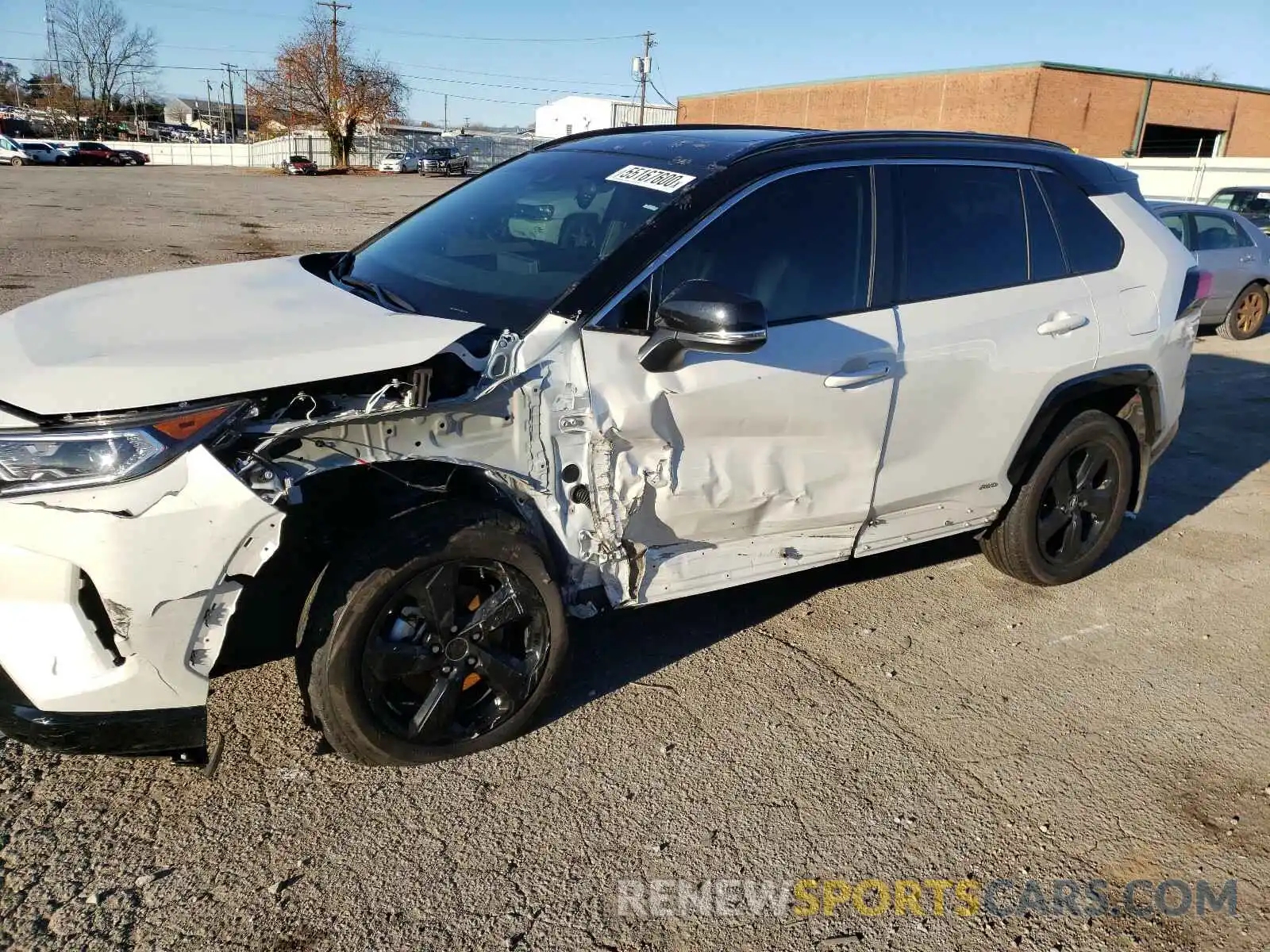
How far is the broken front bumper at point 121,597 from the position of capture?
2.27 meters

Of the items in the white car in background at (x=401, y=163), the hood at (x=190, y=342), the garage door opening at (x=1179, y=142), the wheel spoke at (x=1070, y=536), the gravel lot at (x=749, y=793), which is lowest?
the gravel lot at (x=749, y=793)

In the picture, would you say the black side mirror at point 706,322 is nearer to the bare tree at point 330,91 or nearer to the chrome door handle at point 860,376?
the chrome door handle at point 860,376

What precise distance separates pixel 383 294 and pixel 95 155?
62387 mm

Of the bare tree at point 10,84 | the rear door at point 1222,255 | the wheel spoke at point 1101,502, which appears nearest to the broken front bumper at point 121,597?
the wheel spoke at point 1101,502

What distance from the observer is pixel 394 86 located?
2457 inches

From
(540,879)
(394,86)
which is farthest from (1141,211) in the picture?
(394,86)

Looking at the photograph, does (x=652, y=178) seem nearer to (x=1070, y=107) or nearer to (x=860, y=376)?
(x=860, y=376)

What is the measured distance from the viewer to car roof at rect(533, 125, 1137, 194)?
11.3 ft

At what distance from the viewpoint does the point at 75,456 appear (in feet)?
7.48

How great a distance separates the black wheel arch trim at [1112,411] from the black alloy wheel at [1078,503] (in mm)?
180

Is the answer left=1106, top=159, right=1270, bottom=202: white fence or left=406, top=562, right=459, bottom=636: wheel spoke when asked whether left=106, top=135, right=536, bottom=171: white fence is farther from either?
left=406, top=562, right=459, bottom=636: wheel spoke

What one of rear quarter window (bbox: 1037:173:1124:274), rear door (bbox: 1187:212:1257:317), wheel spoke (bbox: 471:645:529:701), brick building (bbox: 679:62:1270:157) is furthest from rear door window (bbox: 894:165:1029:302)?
brick building (bbox: 679:62:1270:157)

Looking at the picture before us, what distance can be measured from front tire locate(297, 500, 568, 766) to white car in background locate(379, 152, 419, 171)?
57.0 metres

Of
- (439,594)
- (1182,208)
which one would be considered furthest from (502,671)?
(1182,208)
